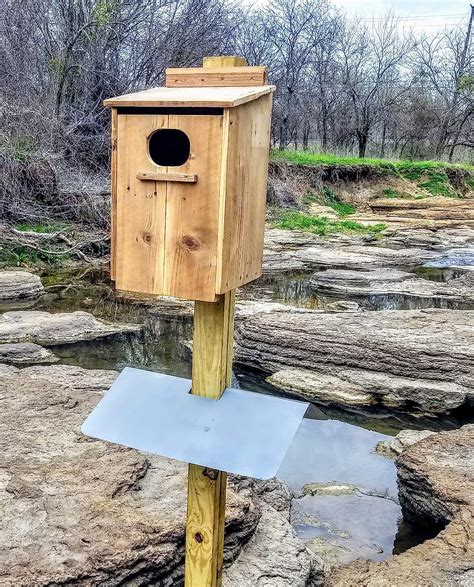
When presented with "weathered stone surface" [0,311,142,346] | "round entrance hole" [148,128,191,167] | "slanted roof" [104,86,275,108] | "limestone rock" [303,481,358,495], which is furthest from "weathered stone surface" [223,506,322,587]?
"weathered stone surface" [0,311,142,346]

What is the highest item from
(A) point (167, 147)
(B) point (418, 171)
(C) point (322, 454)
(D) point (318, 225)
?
(A) point (167, 147)

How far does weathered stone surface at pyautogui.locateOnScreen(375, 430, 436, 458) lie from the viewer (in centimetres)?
461

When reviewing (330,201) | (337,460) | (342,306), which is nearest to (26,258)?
(342,306)

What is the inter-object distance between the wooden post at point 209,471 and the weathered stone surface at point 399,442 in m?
2.80

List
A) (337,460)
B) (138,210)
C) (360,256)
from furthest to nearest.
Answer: (360,256), (337,460), (138,210)

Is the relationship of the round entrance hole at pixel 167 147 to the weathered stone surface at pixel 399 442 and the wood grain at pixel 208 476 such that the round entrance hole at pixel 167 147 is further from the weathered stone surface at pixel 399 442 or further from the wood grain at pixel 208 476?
the weathered stone surface at pixel 399 442

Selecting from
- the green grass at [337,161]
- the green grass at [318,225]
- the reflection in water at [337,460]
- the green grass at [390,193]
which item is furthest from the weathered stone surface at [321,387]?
the green grass at [390,193]

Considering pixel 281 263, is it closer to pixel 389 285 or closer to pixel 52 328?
pixel 389 285

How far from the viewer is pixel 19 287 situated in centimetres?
866

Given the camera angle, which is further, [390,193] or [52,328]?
[390,193]

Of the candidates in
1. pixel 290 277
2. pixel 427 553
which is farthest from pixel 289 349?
pixel 290 277

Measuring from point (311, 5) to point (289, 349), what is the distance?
2642 cm

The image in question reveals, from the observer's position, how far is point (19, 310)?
315 inches

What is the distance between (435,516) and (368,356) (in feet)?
7.87
